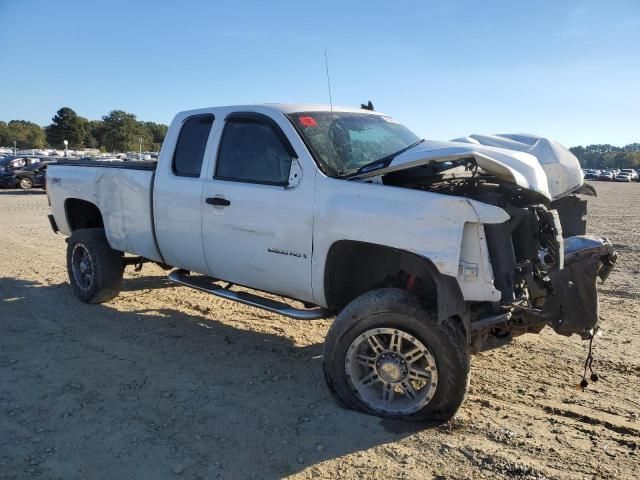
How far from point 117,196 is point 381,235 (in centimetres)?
336

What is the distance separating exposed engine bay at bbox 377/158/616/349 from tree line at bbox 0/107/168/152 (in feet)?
265

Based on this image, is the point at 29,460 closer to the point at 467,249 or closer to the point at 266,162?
the point at 266,162

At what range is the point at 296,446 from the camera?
325 centimetres

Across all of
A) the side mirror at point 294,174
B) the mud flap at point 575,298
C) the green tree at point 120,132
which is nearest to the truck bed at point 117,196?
the side mirror at point 294,174

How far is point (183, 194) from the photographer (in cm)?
483

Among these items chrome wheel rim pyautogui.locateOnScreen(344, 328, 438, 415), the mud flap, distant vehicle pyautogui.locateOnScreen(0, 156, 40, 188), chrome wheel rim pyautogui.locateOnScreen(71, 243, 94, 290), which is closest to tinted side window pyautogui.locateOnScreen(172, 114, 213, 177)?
chrome wheel rim pyautogui.locateOnScreen(71, 243, 94, 290)

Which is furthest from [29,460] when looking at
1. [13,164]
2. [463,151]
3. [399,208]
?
[13,164]

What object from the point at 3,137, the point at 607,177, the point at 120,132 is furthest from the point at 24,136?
the point at 607,177

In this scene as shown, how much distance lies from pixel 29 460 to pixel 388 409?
2207mm

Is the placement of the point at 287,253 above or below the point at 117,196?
below

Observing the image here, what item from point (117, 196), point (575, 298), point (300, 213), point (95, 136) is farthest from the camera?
point (95, 136)

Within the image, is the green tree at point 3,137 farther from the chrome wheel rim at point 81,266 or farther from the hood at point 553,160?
the hood at point 553,160

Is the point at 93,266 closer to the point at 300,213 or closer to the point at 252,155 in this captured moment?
the point at 252,155

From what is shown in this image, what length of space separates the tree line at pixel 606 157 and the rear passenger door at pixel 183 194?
11965 cm
